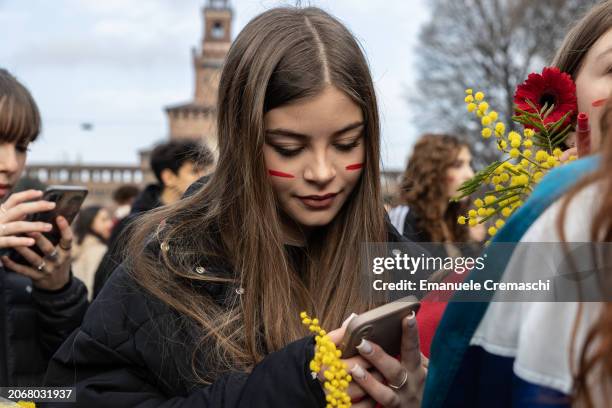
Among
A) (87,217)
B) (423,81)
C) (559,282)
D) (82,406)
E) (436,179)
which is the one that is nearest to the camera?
(559,282)

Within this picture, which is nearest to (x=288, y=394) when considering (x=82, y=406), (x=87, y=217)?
(x=82, y=406)

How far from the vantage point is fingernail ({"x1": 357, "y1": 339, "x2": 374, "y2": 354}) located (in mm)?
1501

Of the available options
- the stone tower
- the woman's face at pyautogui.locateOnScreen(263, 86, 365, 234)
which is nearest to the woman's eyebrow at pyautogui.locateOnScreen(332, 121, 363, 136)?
the woman's face at pyautogui.locateOnScreen(263, 86, 365, 234)

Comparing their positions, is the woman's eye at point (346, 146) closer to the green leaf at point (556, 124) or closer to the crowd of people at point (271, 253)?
the crowd of people at point (271, 253)

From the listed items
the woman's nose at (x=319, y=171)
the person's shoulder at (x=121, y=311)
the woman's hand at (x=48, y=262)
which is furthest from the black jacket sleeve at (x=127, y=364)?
the woman's hand at (x=48, y=262)

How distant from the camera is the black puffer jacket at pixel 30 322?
288 centimetres

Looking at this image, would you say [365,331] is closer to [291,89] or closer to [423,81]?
[291,89]

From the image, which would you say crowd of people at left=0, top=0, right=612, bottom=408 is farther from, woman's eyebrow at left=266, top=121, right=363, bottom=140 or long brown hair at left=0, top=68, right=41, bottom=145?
long brown hair at left=0, top=68, right=41, bottom=145

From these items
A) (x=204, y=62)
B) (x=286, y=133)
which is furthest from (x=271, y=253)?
(x=204, y=62)

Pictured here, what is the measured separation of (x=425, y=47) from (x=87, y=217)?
1876cm

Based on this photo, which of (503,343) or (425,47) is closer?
(503,343)

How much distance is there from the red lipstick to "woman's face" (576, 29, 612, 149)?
0.58 ft

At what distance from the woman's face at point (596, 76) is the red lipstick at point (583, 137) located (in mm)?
176

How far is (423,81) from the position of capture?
963 inches
